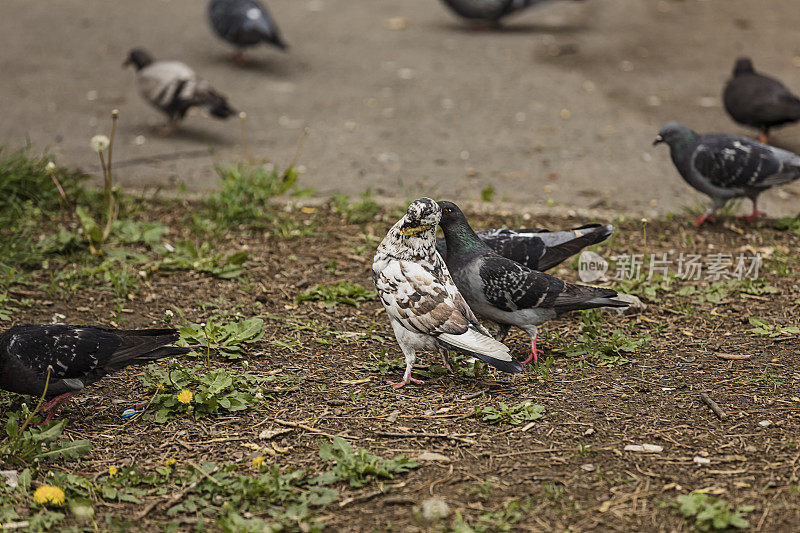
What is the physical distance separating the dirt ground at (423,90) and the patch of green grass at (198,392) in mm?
3010

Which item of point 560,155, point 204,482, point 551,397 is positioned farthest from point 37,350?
point 560,155

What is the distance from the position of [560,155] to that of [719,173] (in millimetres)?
1992

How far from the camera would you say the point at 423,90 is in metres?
9.38

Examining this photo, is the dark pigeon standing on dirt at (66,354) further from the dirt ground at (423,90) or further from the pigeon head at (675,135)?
the pigeon head at (675,135)

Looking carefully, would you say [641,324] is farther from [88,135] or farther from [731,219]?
[88,135]

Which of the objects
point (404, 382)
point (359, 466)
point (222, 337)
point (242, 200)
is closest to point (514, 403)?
point (404, 382)

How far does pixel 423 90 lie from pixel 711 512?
7158mm

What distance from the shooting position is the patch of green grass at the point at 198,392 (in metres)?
3.76

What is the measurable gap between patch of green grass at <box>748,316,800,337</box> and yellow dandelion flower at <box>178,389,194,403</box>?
295 centimetres

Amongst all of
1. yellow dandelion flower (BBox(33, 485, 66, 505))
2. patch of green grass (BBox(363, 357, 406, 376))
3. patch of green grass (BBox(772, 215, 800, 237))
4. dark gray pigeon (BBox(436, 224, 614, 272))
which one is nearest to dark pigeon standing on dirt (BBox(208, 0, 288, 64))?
dark gray pigeon (BBox(436, 224, 614, 272))

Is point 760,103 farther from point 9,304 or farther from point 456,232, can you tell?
point 9,304

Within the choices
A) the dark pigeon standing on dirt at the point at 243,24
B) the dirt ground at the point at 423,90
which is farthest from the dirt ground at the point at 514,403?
the dark pigeon standing on dirt at the point at 243,24

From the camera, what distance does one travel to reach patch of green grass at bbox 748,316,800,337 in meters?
A: 4.42

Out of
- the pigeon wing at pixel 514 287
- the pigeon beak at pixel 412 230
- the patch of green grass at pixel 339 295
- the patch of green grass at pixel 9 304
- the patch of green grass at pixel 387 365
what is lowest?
the patch of green grass at pixel 9 304
